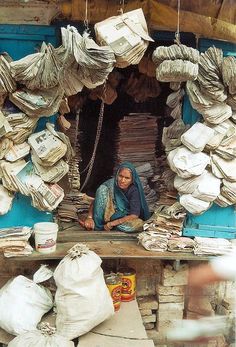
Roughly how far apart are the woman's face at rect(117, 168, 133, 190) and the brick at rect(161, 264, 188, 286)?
→ 1129mm

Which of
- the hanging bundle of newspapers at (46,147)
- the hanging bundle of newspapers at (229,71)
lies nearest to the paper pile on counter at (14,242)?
the hanging bundle of newspapers at (46,147)

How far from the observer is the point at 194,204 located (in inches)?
215

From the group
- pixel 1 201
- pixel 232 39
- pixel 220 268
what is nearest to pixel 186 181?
pixel 220 268

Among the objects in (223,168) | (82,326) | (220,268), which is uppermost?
(223,168)

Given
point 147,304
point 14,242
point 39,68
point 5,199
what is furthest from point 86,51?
point 147,304

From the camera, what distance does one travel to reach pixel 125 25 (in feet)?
16.0

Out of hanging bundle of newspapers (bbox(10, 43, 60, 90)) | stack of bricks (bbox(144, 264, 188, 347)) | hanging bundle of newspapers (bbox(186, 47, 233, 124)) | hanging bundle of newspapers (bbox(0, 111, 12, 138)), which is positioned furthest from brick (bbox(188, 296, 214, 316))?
hanging bundle of newspapers (bbox(10, 43, 60, 90))

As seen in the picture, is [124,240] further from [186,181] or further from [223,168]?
[223,168]

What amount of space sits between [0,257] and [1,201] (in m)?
0.77

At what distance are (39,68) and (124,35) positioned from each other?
0.90 metres

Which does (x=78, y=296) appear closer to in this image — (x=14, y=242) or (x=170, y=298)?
(x=14, y=242)

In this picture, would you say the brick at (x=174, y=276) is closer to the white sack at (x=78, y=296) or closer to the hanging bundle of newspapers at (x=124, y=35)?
the white sack at (x=78, y=296)

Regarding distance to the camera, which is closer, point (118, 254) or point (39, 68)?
point (39, 68)

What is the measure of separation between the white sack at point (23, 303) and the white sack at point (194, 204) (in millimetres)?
1693
